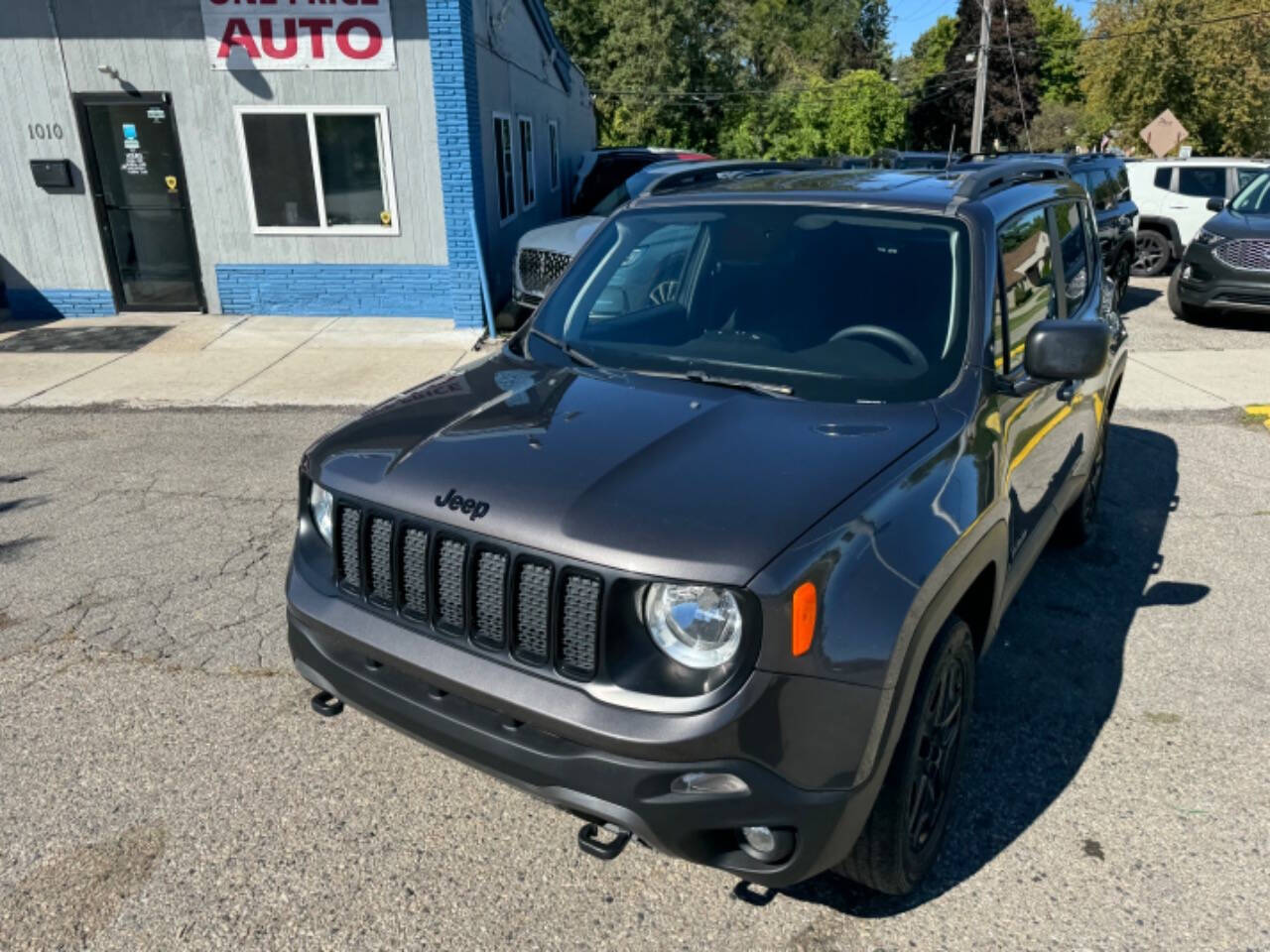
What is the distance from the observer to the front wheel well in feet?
9.34

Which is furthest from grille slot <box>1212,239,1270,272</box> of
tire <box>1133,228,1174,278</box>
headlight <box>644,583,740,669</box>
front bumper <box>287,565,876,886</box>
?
headlight <box>644,583,740,669</box>

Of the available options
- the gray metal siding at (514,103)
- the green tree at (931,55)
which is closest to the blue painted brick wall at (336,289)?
the gray metal siding at (514,103)

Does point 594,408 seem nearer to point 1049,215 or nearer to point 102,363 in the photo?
point 1049,215

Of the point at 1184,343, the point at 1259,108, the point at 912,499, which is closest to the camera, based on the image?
the point at 912,499

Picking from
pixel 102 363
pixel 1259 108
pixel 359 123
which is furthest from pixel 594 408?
pixel 1259 108

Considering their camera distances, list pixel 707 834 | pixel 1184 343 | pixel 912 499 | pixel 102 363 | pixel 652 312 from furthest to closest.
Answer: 1. pixel 1184 343
2. pixel 102 363
3. pixel 652 312
4. pixel 912 499
5. pixel 707 834

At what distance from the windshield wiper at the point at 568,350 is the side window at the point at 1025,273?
1364 millimetres

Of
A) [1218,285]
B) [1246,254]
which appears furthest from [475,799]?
[1246,254]

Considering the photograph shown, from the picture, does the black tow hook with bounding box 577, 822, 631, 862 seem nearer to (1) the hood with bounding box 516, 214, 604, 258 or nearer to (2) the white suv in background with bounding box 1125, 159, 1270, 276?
(1) the hood with bounding box 516, 214, 604, 258

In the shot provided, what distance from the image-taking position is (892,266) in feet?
10.6

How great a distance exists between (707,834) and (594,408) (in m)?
1.21

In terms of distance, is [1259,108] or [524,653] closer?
[524,653]

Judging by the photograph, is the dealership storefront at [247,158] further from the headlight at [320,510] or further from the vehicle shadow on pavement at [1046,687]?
the headlight at [320,510]

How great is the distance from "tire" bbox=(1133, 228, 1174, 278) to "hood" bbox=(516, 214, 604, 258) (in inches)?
355
